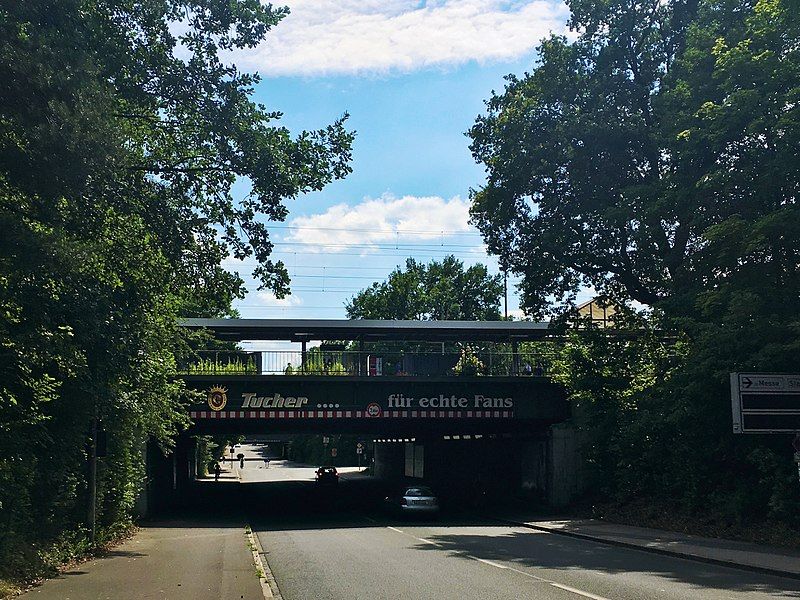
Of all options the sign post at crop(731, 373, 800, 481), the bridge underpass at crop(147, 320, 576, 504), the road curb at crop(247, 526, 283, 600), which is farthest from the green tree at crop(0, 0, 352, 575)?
the bridge underpass at crop(147, 320, 576, 504)

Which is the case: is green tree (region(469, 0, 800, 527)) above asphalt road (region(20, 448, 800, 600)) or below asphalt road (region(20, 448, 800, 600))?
above

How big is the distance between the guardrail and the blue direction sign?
1558 centimetres

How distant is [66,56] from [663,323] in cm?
1966

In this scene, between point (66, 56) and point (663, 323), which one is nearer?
point (66, 56)

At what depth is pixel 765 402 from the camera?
1948 cm

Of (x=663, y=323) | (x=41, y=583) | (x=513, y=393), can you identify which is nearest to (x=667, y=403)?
(x=663, y=323)

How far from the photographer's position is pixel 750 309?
20859 mm

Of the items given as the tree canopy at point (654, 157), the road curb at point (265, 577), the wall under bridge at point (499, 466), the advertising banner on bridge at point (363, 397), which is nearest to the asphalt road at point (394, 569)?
the road curb at point (265, 577)

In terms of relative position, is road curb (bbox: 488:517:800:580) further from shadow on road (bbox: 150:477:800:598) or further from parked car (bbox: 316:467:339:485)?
parked car (bbox: 316:467:339:485)

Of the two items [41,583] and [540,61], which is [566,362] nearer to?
[540,61]

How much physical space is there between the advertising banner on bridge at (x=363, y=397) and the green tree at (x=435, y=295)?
5531 centimetres

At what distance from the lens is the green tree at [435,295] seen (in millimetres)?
90375

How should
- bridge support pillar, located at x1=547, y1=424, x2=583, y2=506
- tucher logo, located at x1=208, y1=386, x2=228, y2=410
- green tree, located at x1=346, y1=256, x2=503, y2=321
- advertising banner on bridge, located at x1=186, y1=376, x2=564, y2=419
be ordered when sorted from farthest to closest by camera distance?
green tree, located at x1=346, y1=256, x2=503, y2=321 → bridge support pillar, located at x1=547, y1=424, x2=583, y2=506 → advertising banner on bridge, located at x1=186, y1=376, x2=564, y2=419 → tucher logo, located at x1=208, y1=386, x2=228, y2=410

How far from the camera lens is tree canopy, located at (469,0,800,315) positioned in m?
21.7
